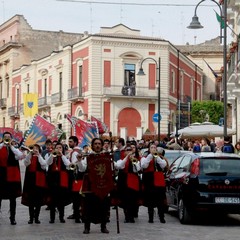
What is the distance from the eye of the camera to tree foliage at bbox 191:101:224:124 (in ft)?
214

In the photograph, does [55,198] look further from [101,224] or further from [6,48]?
[6,48]

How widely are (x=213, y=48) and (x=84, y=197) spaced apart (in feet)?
218

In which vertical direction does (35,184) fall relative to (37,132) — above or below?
below

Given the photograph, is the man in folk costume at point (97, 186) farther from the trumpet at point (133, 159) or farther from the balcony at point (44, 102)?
the balcony at point (44, 102)

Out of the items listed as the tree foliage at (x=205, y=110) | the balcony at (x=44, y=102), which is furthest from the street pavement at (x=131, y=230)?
the tree foliage at (x=205, y=110)

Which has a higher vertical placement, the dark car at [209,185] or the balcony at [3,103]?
the balcony at [3,103]

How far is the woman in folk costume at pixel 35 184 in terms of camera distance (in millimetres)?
14695

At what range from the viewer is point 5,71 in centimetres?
7631

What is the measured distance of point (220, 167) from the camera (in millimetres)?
14562

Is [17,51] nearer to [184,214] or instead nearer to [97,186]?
[184,214]

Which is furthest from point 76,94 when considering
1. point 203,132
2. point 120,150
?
point 120,150

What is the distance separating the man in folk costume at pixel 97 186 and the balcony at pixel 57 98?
47863 mm

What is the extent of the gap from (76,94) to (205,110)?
44.7 ft

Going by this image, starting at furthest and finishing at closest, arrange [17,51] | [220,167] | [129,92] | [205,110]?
[17,51], [205,110], [129,92], [220,167]
